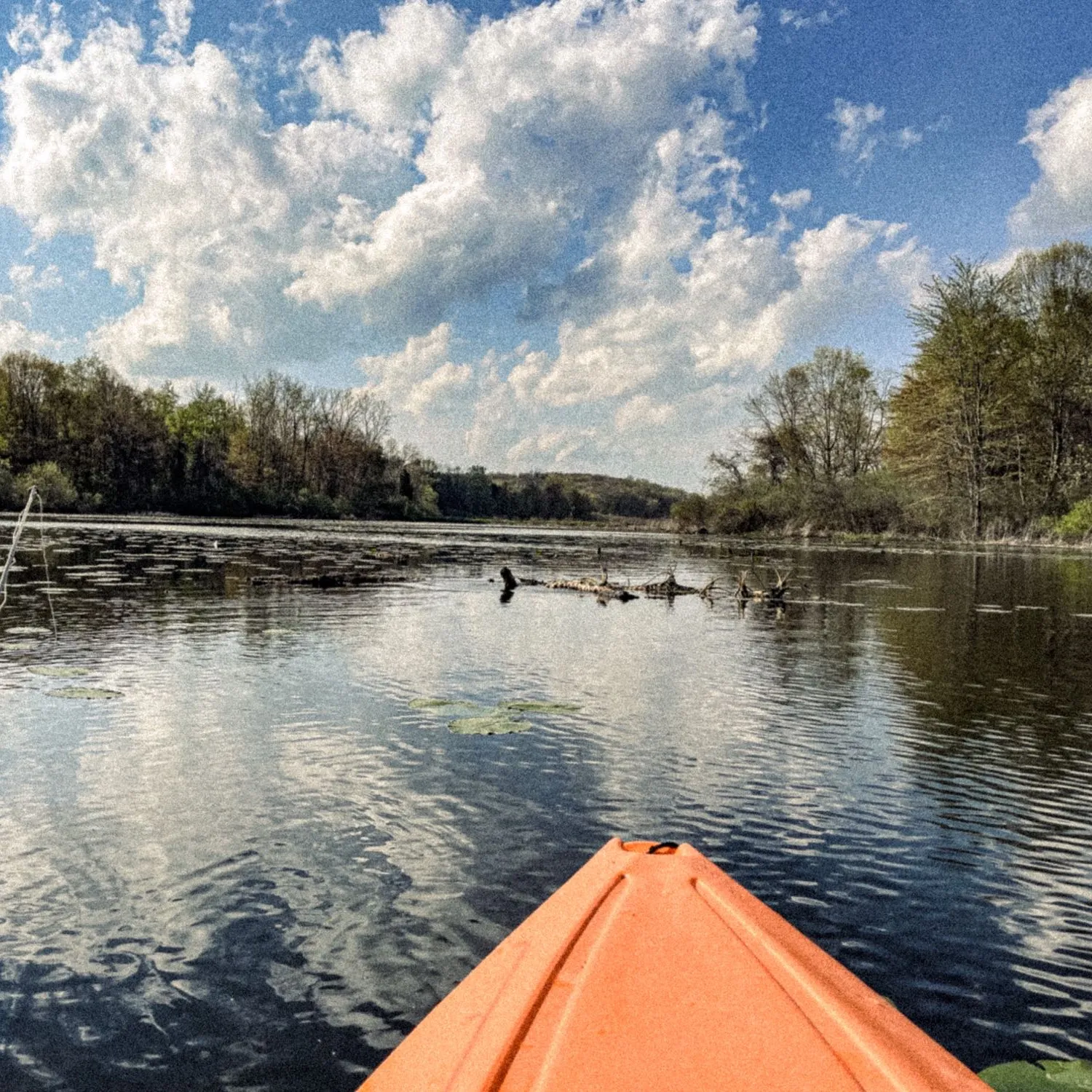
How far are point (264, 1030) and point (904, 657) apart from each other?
1057 centimetres

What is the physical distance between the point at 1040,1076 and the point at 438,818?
339cm

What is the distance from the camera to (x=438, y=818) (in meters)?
5.32

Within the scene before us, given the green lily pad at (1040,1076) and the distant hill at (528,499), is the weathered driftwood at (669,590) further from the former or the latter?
the distant hill at (528,499)

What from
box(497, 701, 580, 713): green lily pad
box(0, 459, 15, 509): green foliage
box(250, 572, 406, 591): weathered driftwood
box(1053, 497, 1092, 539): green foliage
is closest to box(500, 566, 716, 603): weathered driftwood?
box(250, 572, 406, 591): weathered driftwood

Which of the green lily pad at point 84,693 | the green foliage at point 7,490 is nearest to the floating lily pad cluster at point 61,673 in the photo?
the green lily pad at point 84,693

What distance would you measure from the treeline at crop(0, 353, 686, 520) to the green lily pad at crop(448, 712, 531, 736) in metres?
63.3

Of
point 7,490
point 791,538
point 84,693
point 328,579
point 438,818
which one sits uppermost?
point 7,490

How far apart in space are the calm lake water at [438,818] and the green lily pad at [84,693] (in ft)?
0.49

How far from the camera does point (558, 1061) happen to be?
210 cm

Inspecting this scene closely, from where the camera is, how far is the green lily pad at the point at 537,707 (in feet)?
27.0

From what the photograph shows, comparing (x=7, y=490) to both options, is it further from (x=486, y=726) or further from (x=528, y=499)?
(x=528, y=499)

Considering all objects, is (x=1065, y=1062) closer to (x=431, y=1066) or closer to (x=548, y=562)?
(x=431, y=1066)

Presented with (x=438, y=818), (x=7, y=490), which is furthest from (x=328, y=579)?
(x=7, y=490)

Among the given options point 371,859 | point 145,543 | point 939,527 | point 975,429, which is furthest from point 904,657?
point 939,527
